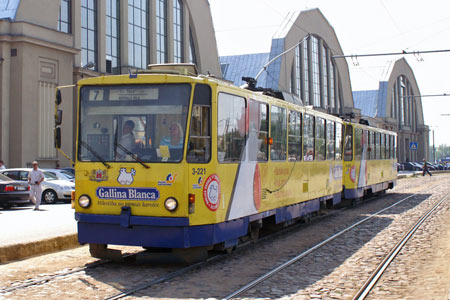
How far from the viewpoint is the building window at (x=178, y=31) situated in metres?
44.5

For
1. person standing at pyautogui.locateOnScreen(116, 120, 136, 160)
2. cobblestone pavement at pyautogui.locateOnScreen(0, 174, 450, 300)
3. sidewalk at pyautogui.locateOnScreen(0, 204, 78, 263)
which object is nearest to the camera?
cobblestone pavement at pyautogui.locateOnScreen(0, 174, 450, 300)

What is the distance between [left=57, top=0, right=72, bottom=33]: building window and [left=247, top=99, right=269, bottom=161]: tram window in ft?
83.0

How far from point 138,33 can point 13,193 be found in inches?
888

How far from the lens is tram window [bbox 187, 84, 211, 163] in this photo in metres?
8.95

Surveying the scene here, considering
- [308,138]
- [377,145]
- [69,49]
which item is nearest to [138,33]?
[69,49]

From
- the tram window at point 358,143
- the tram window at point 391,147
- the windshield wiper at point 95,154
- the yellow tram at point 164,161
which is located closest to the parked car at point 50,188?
the tram window at point 358,143

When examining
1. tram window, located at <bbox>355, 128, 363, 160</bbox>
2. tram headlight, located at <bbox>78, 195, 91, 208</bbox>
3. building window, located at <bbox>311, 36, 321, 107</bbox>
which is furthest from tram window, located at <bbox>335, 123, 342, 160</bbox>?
building window, located at <bbox>311, 36, 321, 107</bbox>

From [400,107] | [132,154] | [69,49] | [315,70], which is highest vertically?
[315,70]

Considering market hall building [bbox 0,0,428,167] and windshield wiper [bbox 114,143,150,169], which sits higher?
market hall building [bbox 0,0,428,167]

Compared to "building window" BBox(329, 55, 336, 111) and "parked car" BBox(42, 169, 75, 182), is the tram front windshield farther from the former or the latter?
"building window" BBox(329, 55, 336, 111)

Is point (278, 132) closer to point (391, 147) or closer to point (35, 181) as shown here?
point (35, 181)

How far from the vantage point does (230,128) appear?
9.77 meters

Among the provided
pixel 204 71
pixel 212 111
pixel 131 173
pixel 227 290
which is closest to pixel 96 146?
pixel 131 173

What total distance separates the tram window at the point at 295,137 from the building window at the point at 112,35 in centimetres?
2535
